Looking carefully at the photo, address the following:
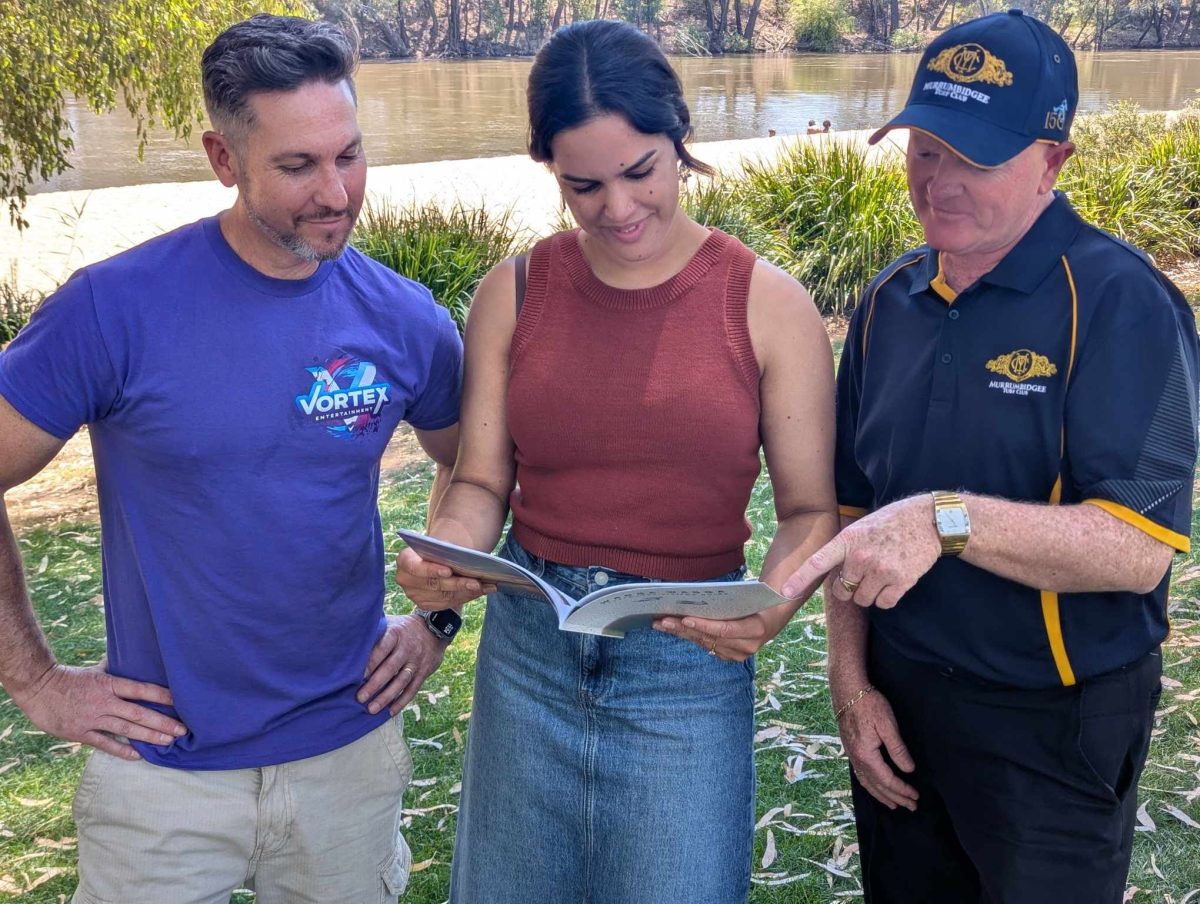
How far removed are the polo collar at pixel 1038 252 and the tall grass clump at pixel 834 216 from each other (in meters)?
8.00

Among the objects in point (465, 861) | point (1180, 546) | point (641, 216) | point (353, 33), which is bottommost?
point (465, 861)

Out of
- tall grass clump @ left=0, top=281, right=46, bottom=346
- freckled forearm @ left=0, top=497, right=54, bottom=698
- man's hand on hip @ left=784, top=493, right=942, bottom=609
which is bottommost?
tall grass clump @ left=0, top=281, right=46, bottom=346

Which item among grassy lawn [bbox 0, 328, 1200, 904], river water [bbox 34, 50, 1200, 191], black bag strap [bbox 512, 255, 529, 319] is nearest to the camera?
black bag strap [bbox 512, 255, 529, 319]

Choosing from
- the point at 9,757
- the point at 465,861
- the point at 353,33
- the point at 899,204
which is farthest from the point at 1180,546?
the point at 899,204

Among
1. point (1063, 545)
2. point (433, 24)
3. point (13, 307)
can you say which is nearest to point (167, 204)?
point (13, 307)

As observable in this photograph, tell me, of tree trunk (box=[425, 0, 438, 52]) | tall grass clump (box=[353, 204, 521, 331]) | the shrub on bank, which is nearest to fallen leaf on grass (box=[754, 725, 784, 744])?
tall grass clump (box=[353, 204, 521, 331])

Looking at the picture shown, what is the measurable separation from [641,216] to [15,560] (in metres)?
1.35

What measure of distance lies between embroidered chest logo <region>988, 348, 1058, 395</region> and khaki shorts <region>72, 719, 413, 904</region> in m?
1.40

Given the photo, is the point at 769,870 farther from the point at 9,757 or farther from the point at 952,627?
the point at 9,757

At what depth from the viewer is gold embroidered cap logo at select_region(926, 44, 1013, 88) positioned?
79.2 inches

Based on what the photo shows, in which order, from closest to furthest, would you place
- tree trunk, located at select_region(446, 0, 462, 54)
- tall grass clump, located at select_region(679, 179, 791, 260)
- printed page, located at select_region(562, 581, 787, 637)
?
printed page, located at select_region(562, 581, 787, 637) < tall grass clump, located at select_region(679, 179, 791, 260) < tree trunk, located at select_region(446, 0, 462, 54)

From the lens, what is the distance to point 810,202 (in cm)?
1049

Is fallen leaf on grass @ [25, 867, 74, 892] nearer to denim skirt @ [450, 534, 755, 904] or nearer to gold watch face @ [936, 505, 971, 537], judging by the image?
denim skirt @ [450, 534, 755, 904]

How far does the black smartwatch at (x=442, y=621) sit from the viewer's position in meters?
2.54
